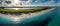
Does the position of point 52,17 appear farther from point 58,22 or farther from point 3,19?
point 3,19

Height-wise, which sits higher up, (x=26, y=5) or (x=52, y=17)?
(x=26, y=5)

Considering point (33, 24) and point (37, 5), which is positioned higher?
point (37, 5)

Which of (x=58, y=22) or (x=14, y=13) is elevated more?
(x=14, y=13)

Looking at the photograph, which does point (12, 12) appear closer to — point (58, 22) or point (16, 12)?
point (16, 12)

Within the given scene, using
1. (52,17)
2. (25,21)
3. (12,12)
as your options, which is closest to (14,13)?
(12,12)

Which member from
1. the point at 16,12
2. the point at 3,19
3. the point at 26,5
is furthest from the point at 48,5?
the point at 3,19

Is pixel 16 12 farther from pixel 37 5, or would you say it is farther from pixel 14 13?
pixel 37 5
